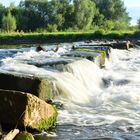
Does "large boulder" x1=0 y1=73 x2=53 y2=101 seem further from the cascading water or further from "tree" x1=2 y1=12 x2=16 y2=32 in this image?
"tree" x1=2 y1=12 x2=16 y2=32

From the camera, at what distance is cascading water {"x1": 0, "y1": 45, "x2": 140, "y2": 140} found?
36.5 ft

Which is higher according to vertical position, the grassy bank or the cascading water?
the cascading water

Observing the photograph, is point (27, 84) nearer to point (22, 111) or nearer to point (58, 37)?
point (22, 111)

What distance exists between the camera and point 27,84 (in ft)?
43.4

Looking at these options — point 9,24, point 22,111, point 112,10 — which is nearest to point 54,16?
point 9,24

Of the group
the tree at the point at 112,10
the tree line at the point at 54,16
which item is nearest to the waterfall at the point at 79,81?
the tree line at the point at 54,16

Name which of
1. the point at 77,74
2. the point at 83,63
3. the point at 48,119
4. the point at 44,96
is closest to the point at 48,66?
the point at 77,74

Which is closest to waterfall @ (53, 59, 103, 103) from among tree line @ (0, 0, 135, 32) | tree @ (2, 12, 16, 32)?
tree @ (2, 12, 16, 32)

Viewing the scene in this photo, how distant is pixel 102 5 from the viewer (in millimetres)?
125125

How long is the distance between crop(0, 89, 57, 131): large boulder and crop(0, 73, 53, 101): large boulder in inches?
81.9

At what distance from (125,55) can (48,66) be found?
1711 centimetres

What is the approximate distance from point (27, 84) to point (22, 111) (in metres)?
2.64

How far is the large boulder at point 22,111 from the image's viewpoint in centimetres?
1060

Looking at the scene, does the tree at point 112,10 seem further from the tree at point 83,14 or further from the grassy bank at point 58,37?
the grassy bank at point 58,37
